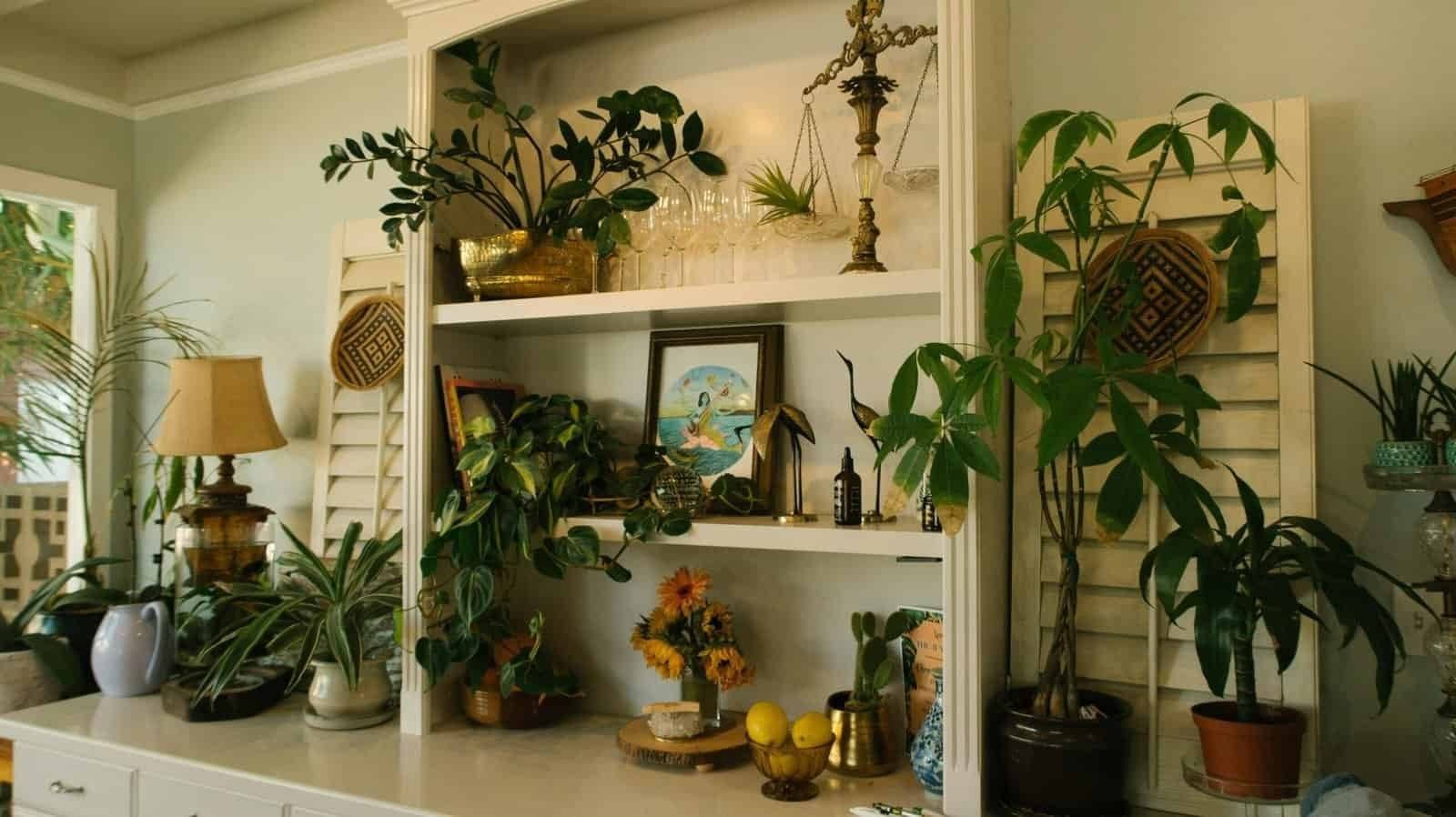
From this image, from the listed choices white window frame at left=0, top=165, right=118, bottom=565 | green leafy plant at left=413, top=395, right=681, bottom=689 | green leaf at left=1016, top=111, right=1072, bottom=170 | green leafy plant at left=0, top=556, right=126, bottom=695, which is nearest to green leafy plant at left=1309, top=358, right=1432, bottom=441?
A: green leaf at left=1016, top=111, right=1072, bottom=170

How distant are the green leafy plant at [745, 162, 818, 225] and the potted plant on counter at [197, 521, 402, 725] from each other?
1.19 meters

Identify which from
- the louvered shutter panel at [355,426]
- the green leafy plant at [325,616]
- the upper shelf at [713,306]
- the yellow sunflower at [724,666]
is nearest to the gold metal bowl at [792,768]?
the yellow sunflower at [724,666]

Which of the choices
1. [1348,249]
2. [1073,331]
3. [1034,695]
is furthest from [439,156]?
[1348,249]

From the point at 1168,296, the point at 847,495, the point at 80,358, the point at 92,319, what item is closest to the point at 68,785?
the point at 80,358

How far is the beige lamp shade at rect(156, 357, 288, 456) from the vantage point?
261cm

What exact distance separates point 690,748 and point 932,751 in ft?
1.53

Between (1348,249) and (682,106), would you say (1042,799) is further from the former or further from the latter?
(682,106)

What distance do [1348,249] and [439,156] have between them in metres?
1.83

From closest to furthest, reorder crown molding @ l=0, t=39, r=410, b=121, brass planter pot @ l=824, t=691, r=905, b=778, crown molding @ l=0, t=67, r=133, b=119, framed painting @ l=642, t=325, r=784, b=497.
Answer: brass planter pot @ l=824, t=691, r=905, b=778 → framed painting @ l=642, t=325, r=784, b=497 → crown molding @ l=0, t=39, r=410, b=121 → crown molding @ l=0, t=67, r=133, b=119

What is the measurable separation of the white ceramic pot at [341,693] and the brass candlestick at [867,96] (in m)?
1.42

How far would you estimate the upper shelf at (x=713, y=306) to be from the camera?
5.68ft

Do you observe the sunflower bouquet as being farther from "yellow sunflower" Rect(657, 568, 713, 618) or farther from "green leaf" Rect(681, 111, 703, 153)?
"green leaf" Rect(681, 111, 703, 153)

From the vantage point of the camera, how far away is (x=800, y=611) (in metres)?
2.09

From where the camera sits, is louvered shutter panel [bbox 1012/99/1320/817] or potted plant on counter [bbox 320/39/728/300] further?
potted plant on counter [bbox 320/39/728/300]
